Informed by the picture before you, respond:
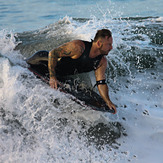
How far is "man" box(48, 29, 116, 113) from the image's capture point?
11.6ft

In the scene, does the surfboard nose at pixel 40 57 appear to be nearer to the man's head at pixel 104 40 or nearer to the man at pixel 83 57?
the man at pixel 83 57

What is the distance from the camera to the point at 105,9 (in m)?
15.2

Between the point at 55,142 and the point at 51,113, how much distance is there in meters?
0.60

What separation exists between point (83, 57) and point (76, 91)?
0.80 m

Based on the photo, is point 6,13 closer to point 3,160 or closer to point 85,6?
point 85,6

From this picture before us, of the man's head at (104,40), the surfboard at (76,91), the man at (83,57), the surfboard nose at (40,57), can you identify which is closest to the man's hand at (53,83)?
the man at (83,57)

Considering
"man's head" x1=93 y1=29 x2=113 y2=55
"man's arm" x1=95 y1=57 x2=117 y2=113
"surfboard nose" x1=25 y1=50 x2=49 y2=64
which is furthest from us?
"surfboard nose" x1=25 y1=50 x2=49 y2=64

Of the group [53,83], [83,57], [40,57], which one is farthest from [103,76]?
[40,57]

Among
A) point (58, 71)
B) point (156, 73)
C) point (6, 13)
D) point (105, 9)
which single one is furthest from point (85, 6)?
point (58, 71)

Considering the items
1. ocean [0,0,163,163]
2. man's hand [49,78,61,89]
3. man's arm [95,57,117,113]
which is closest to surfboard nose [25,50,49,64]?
ocean [0,0,163,163]

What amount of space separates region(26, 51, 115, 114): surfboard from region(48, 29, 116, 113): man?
0.51 feet

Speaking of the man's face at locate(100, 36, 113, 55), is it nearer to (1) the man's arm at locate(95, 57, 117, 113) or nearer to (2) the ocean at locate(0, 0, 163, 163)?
(1) the man's arm at locate(95, 57, 117, 113)

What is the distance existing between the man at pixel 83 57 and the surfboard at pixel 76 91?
0.15 m

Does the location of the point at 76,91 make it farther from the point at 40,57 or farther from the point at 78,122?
the point at 40,57
